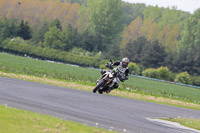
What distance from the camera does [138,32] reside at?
394 ft

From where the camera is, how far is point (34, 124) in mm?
9391

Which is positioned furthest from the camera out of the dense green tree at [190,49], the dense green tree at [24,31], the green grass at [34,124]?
the dense green tree at [24,31]

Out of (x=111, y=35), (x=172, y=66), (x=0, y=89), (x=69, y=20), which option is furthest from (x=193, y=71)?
(x=0, y=89)

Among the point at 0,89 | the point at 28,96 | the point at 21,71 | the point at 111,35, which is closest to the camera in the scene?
the point at 28,96

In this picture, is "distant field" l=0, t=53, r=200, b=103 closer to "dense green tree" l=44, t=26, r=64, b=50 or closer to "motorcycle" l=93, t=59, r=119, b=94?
"motorcycle" l=93, t=59, r=119, b=94

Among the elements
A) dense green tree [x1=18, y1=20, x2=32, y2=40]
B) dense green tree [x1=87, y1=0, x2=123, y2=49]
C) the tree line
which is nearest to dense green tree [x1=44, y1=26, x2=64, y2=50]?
the tree line

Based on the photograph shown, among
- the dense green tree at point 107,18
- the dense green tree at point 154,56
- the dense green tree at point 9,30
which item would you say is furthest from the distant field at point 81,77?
the dense green tree at point 107,18

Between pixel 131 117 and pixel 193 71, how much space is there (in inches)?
2824

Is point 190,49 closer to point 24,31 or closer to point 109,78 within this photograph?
point 24,31

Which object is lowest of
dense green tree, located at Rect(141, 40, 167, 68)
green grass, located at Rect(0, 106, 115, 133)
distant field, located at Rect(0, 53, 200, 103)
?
green grass, located at Rect(0, 106, 115, 133)

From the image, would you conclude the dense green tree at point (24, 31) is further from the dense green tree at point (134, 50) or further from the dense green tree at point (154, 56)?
the dense green tree at point (154, 56)

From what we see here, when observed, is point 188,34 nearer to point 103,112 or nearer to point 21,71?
point 21,71

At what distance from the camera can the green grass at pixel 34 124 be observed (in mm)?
8766

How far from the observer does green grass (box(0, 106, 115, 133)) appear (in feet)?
28.8
